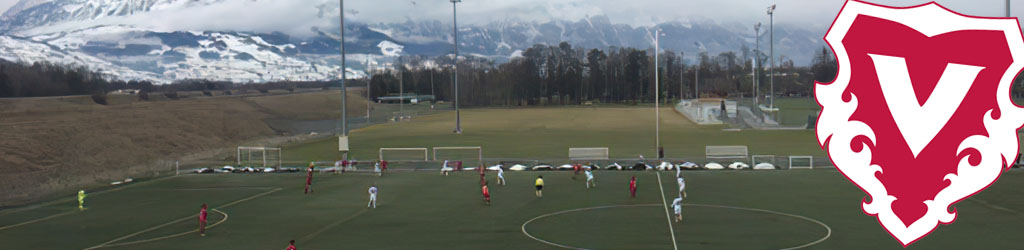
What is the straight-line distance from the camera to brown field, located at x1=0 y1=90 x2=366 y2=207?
64.6 m

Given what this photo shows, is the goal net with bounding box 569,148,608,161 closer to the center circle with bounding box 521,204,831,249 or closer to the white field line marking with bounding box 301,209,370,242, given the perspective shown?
the center circle with bounding box 521,204,831,249

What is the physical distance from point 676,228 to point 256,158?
46.1 metres

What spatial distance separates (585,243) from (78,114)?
306 feet

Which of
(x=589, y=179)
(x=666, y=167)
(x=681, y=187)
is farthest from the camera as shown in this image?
(x=666, y=167)

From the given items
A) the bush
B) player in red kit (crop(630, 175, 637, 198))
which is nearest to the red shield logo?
player in red kit (crop(630, 175, 637, 198))

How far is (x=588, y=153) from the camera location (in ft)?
217

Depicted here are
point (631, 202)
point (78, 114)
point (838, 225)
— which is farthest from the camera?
point (78, 114)

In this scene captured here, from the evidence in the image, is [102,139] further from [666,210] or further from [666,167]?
[666,210]

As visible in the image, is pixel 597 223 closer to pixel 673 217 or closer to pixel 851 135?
pixel 673 217

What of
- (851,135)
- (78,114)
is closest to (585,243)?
(851,135)

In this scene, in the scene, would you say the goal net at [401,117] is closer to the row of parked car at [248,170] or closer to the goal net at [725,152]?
the row of parked car at [248,170]

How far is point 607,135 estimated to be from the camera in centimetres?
9956

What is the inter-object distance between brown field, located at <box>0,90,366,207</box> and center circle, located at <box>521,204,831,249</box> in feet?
107

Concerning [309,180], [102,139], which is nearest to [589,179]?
[309,180]
